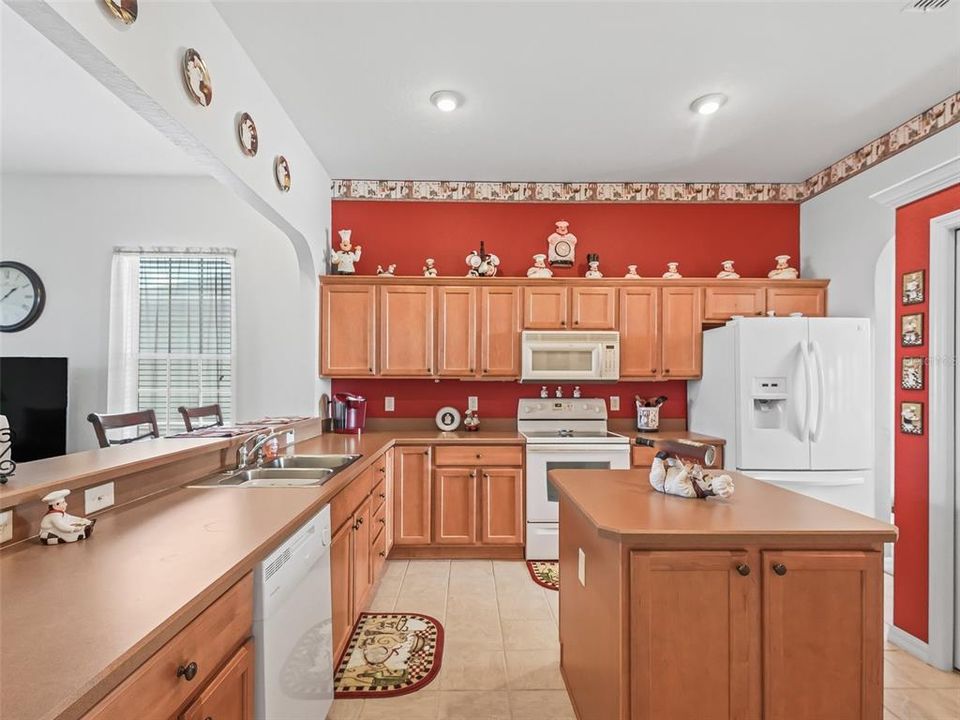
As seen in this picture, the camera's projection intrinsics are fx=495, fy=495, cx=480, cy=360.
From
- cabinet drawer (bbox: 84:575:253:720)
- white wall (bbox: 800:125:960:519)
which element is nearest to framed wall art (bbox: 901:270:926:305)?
white wall (bbox: 800:125:960:519)

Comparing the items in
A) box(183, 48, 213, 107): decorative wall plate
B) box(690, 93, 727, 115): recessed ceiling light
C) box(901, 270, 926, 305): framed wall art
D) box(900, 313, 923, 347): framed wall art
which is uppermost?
box(690, 93, 727, 115): recessed ceiling light

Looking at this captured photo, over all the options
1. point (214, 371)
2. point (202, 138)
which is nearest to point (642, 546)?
point (202, 138)

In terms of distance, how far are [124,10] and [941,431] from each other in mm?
3944

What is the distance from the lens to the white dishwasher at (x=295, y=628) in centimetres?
138

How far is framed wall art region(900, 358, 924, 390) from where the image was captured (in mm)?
2658

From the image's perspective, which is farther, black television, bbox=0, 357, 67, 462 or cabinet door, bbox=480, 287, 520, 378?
cabinet door, bbox=480, 287, 520, 378

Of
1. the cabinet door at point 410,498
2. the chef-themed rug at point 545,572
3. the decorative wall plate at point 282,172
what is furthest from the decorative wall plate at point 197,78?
the chef-themed rug at point 545,572

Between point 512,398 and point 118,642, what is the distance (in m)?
3.69

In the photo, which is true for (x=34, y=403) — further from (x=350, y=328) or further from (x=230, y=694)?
(x=230, y=694)

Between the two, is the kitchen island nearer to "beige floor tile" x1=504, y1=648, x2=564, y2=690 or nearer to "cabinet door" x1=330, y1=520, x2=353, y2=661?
"beige floor tile" x1=504, y1=648, x2=564, y2=690

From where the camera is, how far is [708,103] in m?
3.00

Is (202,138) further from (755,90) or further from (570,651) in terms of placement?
(755,90)

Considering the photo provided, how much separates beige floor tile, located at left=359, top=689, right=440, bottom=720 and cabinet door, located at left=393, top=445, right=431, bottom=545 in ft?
5.10

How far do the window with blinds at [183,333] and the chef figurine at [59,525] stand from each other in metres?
3.09
